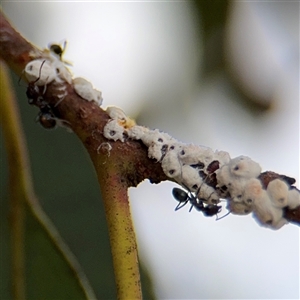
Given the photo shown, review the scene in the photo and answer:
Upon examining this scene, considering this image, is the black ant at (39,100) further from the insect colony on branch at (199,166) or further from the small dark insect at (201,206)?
the small dark insect at (201,206)

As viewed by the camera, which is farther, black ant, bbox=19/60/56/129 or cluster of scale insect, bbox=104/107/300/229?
black ant, bbox=19/60/56/129

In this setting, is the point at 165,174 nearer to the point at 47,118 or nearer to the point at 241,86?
the point at 47,118

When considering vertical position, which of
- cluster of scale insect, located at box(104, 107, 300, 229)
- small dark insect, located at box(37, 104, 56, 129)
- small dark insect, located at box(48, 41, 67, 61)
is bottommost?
cluster of scale insect, located at box(104, 107, 300, 229)

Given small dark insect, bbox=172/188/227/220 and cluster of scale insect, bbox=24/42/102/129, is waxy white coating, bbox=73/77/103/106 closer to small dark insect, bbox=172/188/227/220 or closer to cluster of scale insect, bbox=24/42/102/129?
cluster of scale insect, bbox=24/42/102/129

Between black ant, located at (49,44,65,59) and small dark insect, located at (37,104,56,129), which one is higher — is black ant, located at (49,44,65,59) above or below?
above

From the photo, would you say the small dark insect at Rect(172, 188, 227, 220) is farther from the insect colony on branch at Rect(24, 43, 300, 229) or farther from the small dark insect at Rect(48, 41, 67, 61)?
the small dark insect at Rect(48, 41, 67, 61)

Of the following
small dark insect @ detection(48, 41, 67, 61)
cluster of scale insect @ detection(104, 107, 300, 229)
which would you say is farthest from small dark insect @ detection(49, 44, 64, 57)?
cluster of scale insect @ detection(104, 107, 300, 229)

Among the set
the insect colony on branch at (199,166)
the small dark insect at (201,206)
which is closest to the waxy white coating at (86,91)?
the insect colony on branch at (199,166)

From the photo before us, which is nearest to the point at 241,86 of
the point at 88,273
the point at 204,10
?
the point at 204,10
